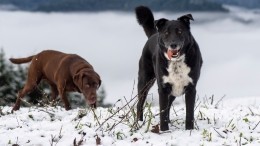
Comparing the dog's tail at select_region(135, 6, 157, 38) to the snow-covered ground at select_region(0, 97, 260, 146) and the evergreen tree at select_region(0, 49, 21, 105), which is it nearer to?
the snow-covered ground at select_region(0, 97, 260, 146)

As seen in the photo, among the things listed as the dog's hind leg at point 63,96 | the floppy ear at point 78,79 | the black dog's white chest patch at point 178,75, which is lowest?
the dog's hind leg at point 63,96

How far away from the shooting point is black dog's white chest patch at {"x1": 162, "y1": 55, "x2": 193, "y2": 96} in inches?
299

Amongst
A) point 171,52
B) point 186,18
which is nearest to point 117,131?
point 171,52

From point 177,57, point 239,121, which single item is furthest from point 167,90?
point 239,121

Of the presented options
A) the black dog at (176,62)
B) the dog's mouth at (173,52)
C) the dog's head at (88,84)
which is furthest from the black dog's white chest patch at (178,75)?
the dog's head at (88,84)

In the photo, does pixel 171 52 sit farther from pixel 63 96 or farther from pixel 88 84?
pixel 63 96

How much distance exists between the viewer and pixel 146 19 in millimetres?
9516

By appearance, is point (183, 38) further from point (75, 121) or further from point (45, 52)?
point (45, 52)

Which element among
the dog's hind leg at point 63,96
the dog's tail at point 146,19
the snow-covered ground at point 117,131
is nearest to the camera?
the snow-covered ground at point 117,131

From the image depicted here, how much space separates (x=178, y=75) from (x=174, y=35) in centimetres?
59

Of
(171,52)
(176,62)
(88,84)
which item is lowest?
(88,84)

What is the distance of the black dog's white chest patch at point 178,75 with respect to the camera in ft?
24.9

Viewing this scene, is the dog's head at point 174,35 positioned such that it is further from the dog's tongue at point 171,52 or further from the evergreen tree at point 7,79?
the evergreen tree at point 7,79

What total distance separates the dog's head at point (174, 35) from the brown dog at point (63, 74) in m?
2.84
